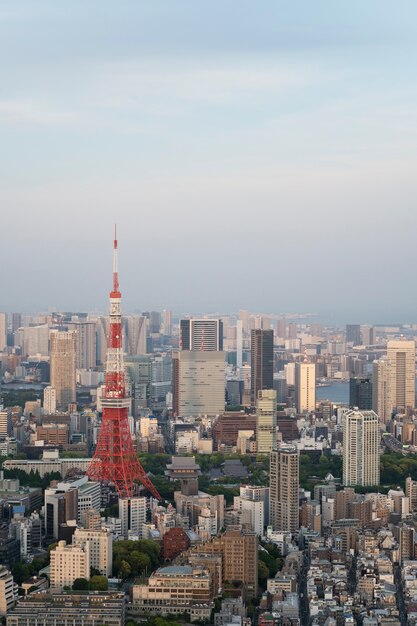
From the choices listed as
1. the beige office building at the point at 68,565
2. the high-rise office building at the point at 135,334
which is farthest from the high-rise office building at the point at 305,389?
the beige office building at the point at 68,565

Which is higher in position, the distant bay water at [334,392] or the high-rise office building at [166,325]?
the high-rise office building at [166,325]

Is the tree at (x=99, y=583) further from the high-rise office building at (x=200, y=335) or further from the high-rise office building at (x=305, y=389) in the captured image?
the high-rise office building at (x=200, y=335)

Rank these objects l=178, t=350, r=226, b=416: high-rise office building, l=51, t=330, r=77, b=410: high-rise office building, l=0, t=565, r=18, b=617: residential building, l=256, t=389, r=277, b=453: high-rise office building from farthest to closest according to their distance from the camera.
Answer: l=51, t=330, r=77, b=410: high-rise office building → l=178, t=350, r=226, b=416: high-rise office building → l=256, t=389, r=277, b=453: high-rise office building → l=0, t=565, r=18, b=617: residential building

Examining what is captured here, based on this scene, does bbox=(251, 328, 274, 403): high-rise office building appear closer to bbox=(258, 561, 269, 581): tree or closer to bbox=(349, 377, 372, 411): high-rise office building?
bbox=(349, 377, 372, 411): high-rise office building

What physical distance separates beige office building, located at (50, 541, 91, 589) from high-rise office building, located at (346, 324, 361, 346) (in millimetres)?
27023

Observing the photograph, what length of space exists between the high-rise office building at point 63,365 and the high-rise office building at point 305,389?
13.8ft

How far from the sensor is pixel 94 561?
40.2ft

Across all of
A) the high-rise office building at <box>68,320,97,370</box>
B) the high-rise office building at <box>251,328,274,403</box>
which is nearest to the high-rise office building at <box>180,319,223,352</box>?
the high-rise office building at <box>251,328,274,403</box>

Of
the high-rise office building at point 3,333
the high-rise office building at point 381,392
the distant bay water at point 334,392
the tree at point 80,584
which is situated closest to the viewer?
the tree at point 80,584

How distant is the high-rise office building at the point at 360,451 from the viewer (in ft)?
59.0

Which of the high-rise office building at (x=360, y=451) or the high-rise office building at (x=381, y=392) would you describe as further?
the high-rise office building at (x=381, y=392)

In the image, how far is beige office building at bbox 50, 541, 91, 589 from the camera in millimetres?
11773

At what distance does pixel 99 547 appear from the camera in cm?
1230

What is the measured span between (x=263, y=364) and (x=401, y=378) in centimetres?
254
